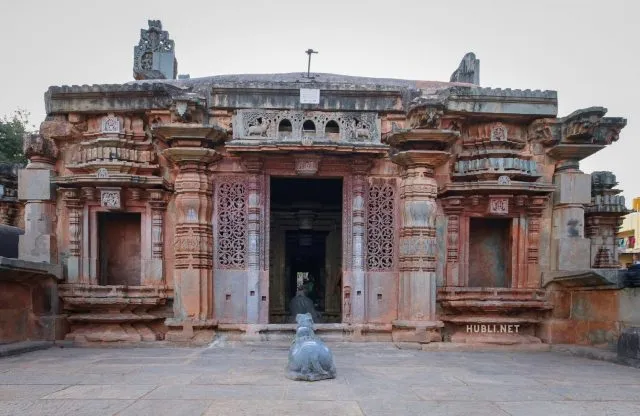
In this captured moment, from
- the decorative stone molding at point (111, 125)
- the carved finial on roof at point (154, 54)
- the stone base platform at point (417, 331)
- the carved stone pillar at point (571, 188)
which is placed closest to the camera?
the stone base platform at point (417, 331)

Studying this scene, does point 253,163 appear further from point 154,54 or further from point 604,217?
point 604,217

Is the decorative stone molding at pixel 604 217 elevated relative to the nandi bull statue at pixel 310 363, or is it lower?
elevated

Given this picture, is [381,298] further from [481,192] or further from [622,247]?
[622,247]

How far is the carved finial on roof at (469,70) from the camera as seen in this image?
1406 cm

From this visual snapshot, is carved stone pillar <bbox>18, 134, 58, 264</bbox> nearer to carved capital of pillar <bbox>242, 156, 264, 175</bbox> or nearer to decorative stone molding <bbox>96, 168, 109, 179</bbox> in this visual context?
decorative stone molding <bbox>96, 168, 109, 179</bbox>

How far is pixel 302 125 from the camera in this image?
28.3 feet

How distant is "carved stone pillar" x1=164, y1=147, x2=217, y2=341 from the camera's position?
834 cm

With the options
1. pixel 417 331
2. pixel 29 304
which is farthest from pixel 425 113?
pixel 29 304

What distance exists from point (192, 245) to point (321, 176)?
2663mm

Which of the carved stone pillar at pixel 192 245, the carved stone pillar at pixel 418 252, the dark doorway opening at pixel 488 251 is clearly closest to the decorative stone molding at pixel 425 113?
the carved stone pillar at pixel 418 252

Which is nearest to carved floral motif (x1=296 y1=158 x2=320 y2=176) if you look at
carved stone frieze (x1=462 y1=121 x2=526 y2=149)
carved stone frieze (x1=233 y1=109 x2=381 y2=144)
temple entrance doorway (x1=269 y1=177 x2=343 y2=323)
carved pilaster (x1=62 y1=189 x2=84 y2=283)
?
carved stone frieze (x1=233 y1=109 x2=381 y2=144)

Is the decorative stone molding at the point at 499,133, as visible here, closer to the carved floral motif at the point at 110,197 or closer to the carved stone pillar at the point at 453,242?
the carved stone pillar at the point at 453,242

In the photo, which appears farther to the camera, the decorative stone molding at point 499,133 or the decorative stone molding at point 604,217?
the decorative stone molding at point 604,217

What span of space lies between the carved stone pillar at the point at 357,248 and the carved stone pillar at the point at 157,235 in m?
3.47
